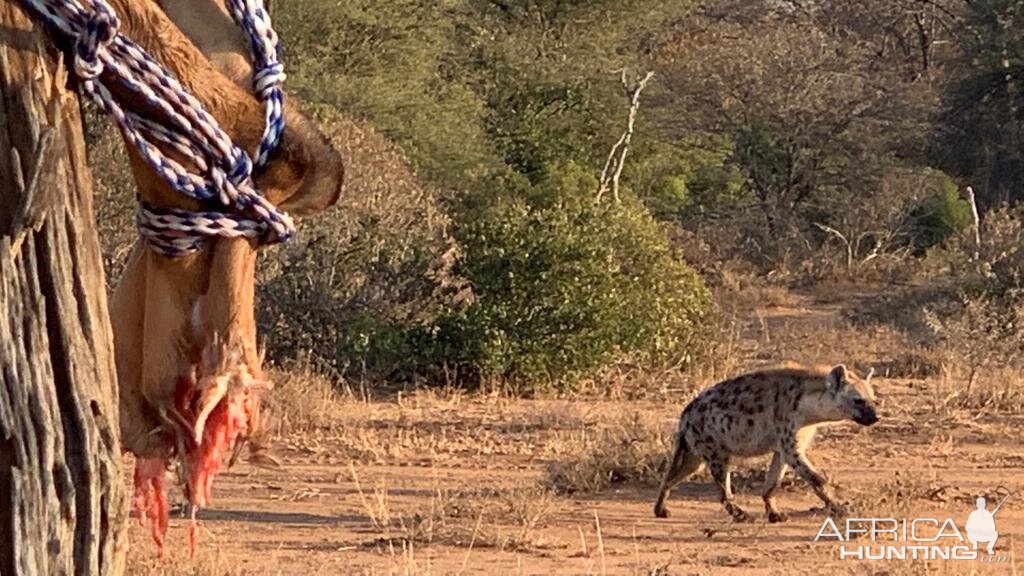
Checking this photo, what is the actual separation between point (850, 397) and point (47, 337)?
27.0 feet

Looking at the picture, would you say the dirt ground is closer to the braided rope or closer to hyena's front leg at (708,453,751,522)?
hyena's front leg at (708,453,751,522)

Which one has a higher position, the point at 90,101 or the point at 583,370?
the point at 90,101

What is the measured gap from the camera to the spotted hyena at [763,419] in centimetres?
955

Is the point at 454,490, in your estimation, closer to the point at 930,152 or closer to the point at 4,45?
the point at 4,45

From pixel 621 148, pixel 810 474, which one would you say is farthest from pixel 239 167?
pixel 621 148

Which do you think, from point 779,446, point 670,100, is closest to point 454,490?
point 779,446

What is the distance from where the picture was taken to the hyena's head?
9.64 m

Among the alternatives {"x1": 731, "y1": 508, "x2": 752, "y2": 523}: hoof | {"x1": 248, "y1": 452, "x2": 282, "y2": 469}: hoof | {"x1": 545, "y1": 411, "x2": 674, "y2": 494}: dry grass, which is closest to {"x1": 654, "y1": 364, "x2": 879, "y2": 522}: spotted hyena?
{"x1": 731, "y1": 508, "x2": 752, "y2": 523}: hoof

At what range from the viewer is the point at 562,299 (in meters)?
14.4

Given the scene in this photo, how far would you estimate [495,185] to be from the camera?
21.7m

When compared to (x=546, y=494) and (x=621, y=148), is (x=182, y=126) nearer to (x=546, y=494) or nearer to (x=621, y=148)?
(x=546, y=494)

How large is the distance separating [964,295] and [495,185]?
6.72 m

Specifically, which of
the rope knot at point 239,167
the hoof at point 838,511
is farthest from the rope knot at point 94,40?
the hoof at point 838,511

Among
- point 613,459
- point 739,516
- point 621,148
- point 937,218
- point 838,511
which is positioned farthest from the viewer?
point 937,218
